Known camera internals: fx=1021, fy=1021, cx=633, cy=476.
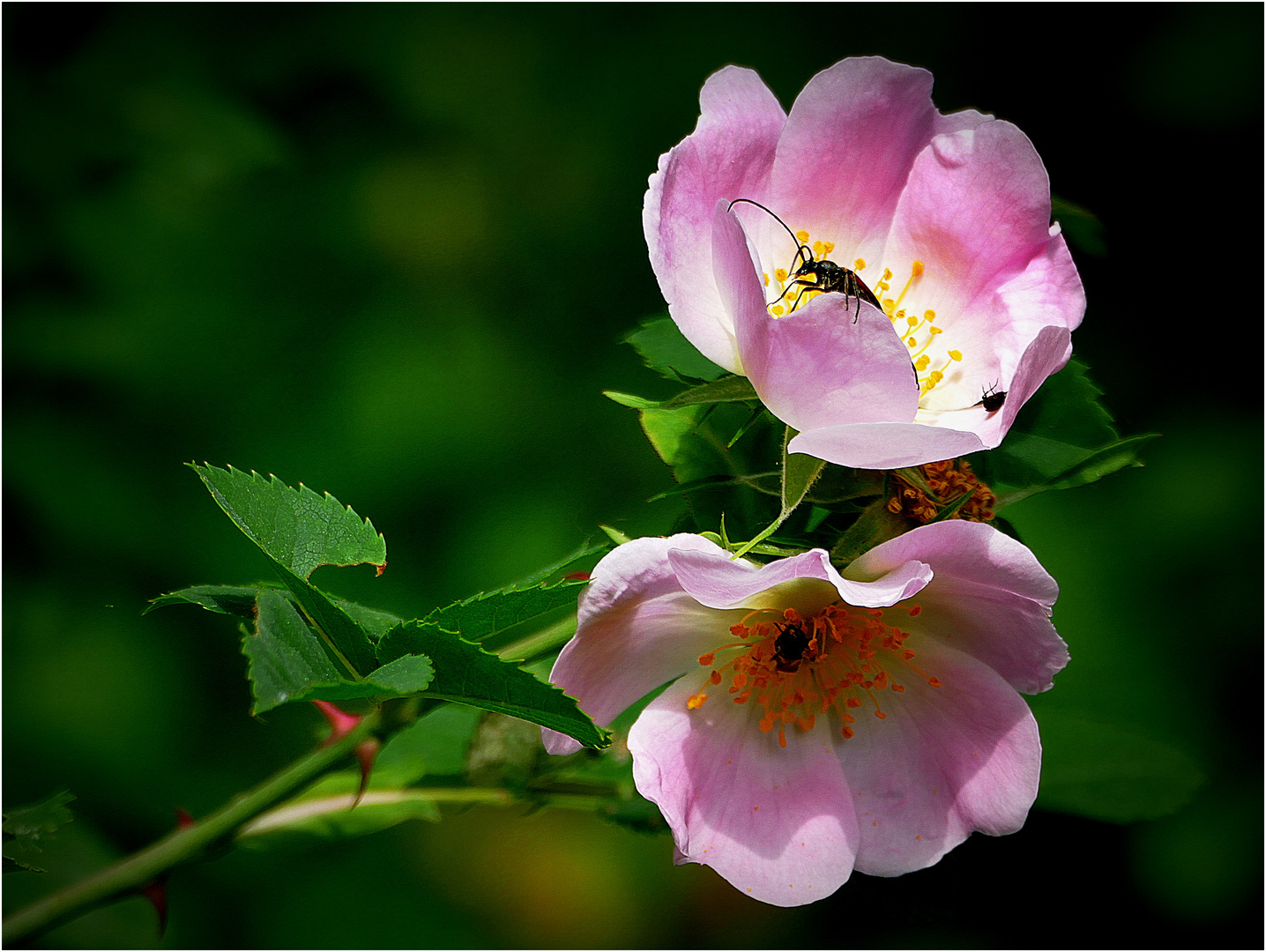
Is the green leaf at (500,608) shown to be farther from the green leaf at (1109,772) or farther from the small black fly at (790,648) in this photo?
the green leaf at (1109,772)

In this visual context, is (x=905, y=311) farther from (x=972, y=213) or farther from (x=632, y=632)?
(x=632, y=632)

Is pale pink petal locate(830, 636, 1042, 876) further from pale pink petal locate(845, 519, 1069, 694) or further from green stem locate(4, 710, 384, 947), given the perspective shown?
green stem locate(4, 710, 384, 947)

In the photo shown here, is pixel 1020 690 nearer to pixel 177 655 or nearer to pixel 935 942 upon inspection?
pixel 935 942

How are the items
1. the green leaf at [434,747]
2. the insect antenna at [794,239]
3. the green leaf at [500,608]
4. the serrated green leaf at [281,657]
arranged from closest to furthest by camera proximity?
the serrated green leaf at [281,657] → the green leaf at [500,608] → the insect antenna at [794,239] → the green leaf at [434,747]

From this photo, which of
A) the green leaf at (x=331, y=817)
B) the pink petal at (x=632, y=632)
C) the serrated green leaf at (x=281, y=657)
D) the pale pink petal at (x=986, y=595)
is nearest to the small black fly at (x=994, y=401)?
the pale pink petal at (x=986, y=595)

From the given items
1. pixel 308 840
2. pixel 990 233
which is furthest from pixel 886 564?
pixel 308 840

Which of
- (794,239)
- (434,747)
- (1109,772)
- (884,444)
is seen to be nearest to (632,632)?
(884,444)
